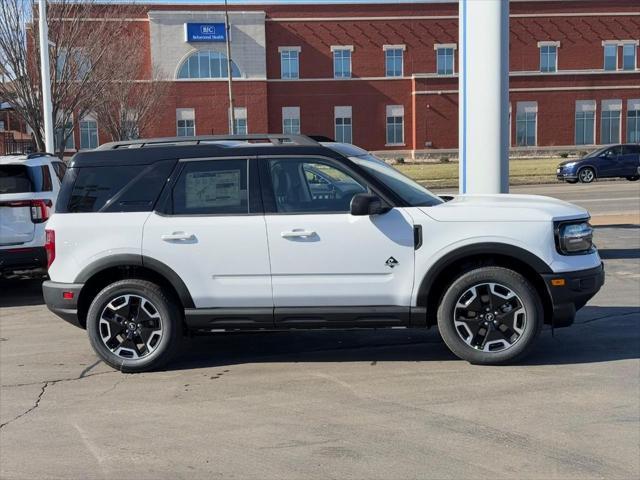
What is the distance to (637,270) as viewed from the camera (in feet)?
34.0

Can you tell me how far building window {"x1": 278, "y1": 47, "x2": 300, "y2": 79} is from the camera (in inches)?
2205

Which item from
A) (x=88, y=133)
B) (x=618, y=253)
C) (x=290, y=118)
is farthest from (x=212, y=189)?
(x=290, y=118)

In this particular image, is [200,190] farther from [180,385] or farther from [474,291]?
[474,291]

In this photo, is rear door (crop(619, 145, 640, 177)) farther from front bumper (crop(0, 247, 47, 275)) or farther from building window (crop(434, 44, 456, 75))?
front bumper (crop(0, 247, 47, 275))

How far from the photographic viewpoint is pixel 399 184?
630 centimetres

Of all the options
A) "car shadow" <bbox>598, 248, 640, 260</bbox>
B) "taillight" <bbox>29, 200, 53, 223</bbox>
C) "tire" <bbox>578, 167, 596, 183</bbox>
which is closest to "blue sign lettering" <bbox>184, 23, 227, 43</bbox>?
"tire" <bbox>578, 167, 596, 183</bbox>

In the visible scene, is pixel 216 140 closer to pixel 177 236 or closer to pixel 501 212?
pixel 177 236

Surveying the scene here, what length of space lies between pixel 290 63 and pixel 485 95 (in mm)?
47732

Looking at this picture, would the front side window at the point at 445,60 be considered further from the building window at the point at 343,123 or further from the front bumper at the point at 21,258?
the front bumper at the point at 21,258

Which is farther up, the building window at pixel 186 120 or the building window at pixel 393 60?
the building window at pixel 393 60

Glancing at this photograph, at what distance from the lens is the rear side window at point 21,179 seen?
9188 mm

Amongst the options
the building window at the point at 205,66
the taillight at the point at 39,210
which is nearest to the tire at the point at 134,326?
the taillight at the point at 39,210

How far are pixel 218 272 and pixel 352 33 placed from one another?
5254cm

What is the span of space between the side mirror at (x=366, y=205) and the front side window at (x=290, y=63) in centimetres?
5200
